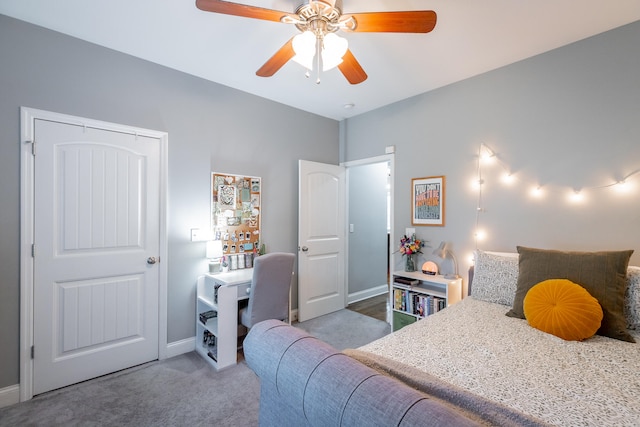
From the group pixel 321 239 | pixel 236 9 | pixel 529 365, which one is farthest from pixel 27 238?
pixel 529 365

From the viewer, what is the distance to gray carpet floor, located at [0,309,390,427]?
183cm

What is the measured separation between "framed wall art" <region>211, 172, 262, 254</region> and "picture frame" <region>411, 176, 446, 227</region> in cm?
176

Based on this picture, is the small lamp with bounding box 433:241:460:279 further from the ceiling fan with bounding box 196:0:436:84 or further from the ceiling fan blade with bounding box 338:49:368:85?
the ceiling fan with bounding box 196:0:436:84

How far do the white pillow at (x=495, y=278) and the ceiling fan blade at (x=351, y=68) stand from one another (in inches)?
67.3

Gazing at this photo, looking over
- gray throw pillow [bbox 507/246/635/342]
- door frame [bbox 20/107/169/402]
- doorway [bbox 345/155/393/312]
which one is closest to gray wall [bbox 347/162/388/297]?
doorway [bbox 345/155/393/312]

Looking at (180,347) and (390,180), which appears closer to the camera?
(180,347)

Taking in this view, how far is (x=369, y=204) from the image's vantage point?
4559mm

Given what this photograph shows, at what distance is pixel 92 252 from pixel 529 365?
2976mm

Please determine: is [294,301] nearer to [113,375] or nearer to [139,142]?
[113,375]

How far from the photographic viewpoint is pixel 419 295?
9.38 ft

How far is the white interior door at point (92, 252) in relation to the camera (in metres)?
2.10

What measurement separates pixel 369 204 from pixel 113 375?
363 centimetres

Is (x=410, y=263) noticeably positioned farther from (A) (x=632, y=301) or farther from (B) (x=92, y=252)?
(B) (x=92, y=252)

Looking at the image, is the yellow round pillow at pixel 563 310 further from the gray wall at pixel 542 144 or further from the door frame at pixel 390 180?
the door frame at pixel 390 180
